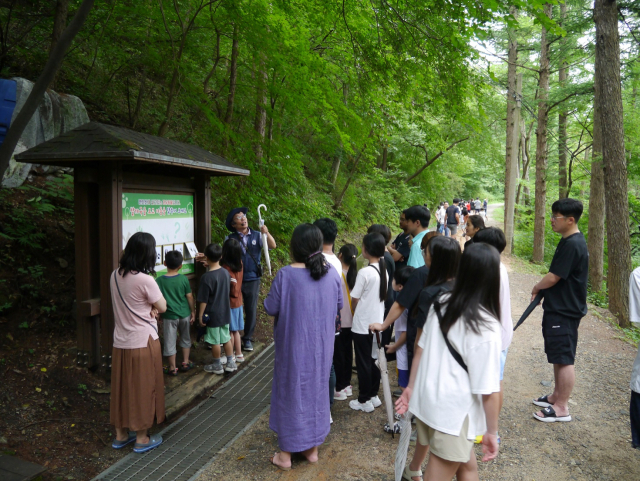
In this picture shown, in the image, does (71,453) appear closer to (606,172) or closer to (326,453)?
(326,453)

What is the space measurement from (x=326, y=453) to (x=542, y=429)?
7.22ft

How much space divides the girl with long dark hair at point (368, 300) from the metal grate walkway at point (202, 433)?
1.27 meters

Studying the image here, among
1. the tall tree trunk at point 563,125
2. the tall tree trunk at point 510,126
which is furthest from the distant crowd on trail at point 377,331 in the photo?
the tall tree trunk at point 563,125

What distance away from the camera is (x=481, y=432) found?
2.31m

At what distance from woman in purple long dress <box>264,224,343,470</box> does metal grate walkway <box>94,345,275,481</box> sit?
0.76 m

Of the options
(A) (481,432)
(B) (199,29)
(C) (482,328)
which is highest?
(B) (199,29)

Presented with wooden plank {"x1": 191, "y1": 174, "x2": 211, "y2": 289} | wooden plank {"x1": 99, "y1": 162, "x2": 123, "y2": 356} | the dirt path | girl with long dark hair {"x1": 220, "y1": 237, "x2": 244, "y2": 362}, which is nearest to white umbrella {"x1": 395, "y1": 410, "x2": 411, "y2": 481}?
the dirt path

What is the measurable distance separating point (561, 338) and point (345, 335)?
2.14m

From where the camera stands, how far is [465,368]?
7.37ft

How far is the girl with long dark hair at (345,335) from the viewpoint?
4582 mm

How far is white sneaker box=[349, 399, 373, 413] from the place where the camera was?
4488mm

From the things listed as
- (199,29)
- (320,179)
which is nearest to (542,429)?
(199,29)

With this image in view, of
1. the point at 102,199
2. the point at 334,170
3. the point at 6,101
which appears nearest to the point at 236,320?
the point at 102,199

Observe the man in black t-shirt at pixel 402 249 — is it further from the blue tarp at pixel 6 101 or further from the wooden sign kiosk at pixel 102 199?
the blue tarp at pixel 6 101
